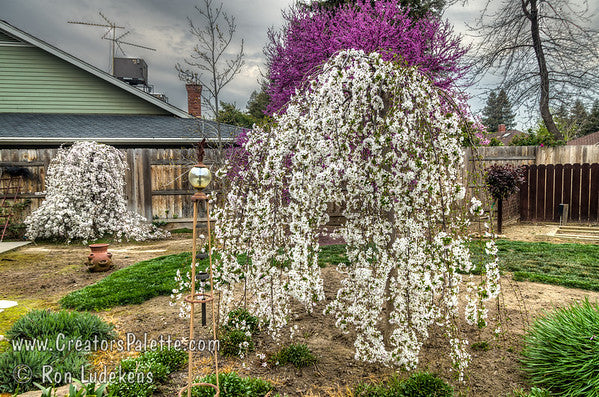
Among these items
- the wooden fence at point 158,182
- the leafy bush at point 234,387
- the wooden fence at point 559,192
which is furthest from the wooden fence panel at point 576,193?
the leafy bush at point 234,387

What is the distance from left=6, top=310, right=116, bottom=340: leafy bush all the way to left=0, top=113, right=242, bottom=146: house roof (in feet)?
20.0

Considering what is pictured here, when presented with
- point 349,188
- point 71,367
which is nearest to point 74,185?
point 71,367

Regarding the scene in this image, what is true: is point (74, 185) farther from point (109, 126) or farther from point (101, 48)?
point (101, 48)

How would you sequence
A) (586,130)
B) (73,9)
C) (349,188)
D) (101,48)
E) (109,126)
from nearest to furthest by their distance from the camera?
(349,188), (109,126), (73,9), (101,48), (586,130)

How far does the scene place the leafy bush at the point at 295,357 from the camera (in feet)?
9.05

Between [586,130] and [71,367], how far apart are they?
39603mm

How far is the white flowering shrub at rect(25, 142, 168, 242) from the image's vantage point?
7902 mm

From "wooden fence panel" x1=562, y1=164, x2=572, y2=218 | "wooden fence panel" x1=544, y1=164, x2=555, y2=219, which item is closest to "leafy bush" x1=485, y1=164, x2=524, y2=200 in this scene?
"wooden fence panel" x1=544, y1=164, x2=555, y2=219

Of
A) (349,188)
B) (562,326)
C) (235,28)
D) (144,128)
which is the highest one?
(235,28)

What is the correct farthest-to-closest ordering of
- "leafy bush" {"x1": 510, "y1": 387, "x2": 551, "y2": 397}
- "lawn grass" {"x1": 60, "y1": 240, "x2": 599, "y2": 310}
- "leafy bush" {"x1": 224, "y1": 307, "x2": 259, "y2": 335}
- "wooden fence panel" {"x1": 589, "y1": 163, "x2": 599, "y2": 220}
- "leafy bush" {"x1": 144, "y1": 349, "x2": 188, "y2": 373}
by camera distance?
1. "wooden fence panel" {"x1": 589, "y1": 163, "x2": 599, "y2": 220}
2. "lawn grass" {"x1": 60, "y1": 240, "x2": 599, "y2": 310}
3. "leafy bush" {"x1": 224, "y1": 307, "x2": 259, "y2": 335}
4. "leafy bush" {"x1": 144, "y1": 349, "x2": 188, "y2": 373}
5. "leafy bush" {"x1": 510, "y1": 387, "x2": 551, "y2": 397}

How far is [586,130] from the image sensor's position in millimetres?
31203

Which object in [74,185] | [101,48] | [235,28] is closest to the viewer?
[235,28]

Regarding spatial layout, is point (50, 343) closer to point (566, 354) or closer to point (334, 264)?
point (566, 354)

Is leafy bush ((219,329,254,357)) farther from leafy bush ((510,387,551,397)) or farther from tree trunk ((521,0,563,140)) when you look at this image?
tree trunk ((521,0,563,140))
